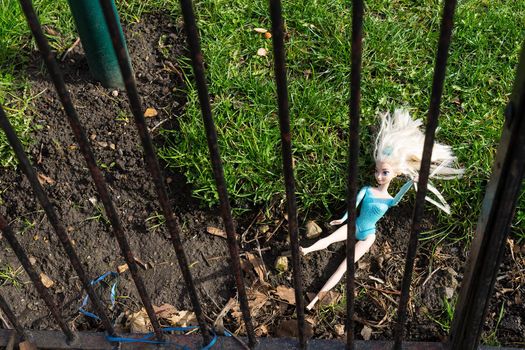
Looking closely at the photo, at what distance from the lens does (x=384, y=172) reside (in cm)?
262

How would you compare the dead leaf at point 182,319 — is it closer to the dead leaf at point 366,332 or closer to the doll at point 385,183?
the doll at point 385,183

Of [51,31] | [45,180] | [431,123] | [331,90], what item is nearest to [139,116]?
[431,123]

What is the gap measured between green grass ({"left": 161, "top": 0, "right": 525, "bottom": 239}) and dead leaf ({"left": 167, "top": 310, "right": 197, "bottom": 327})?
0.46m

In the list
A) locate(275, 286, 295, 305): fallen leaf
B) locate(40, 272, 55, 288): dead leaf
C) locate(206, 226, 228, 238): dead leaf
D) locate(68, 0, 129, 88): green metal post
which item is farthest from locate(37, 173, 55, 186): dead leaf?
locate(275, 286, 295, 305): fallen leaf

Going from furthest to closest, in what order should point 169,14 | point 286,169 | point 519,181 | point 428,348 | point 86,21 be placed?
point 169,14 < point 86,21 < point 428,348 < point 286,169 < point 519,181

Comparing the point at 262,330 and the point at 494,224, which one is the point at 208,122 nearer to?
the point at 494,224

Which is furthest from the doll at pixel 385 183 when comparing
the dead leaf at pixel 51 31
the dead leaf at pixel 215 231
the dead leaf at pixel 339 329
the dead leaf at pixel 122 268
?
the dead leaf at pixel 51 31

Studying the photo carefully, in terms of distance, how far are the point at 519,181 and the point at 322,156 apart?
1489 millimetres

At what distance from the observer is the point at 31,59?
132 inches

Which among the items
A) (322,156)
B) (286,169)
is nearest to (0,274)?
(322,156)

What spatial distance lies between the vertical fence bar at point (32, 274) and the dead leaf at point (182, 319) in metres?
0.52

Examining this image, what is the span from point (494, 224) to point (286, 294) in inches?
47.7

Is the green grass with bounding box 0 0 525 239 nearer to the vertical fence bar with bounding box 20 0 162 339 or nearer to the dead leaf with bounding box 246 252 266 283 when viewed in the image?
the dead leaf with bounding box 246 252 266 283

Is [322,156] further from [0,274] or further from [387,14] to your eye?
[0,274]
